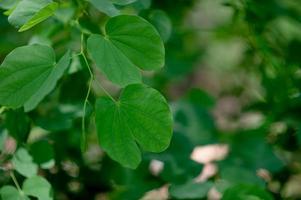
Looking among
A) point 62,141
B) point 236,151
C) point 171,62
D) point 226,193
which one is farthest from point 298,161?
point 62,141

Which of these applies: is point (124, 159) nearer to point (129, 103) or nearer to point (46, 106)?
point (129, 103)

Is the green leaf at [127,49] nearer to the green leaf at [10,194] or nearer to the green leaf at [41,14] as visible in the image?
the green leaf at [41,14]

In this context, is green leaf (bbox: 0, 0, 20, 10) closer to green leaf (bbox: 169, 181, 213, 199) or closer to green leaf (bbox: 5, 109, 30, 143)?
green leaf (bbox: 5, 109, 30, 143)

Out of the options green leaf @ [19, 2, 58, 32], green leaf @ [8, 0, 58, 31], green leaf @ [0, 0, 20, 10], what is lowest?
green leaf @ [0, 0, 20, 10]

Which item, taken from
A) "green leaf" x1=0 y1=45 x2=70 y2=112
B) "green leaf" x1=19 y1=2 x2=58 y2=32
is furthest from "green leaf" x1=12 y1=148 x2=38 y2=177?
"green leaf" x1=19 y1=2 x2=58 y2=32

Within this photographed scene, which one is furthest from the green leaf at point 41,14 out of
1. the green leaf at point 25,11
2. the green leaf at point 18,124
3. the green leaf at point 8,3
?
the green leaf at point 18,124

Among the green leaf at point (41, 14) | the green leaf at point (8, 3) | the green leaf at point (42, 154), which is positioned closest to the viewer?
the green leaf at point (41, 14)
